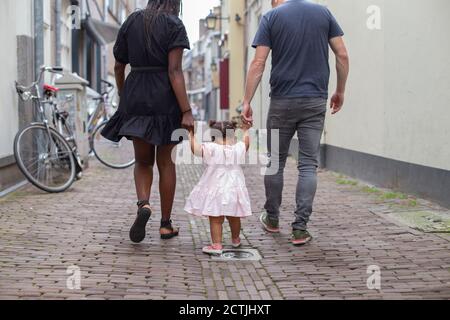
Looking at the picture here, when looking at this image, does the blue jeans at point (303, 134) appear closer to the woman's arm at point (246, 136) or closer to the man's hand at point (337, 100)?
the man's hand at point (337, 100)

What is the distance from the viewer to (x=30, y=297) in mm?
3191

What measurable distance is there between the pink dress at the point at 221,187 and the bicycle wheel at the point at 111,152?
18.0 ft

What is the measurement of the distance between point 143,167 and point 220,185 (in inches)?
26.9

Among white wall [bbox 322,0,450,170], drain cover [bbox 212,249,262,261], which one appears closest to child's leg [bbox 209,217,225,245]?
drain cover [bbox 212,249,262,261]

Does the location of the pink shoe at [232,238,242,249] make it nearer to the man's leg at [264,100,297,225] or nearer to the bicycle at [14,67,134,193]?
the man's leg at [264,100,297,225]

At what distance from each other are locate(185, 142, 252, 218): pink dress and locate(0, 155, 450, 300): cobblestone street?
32 cm

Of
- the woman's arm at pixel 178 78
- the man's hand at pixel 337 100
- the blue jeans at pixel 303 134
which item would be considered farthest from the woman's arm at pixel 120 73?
the man's hand at pixel 337 100

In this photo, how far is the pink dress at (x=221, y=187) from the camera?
4234mm

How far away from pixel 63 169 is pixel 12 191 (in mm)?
624

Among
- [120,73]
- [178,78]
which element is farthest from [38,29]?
[178,78]

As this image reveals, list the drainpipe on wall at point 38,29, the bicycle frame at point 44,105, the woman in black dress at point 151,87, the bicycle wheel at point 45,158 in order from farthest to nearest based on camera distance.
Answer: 1. the drainpipe on wall at point 38,29
2. the bicycle frame at point 44,105
3. the bicycle wheel at point 45,158
4. the woman in black dress at point 151,87

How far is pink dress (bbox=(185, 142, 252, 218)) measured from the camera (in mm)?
4234
